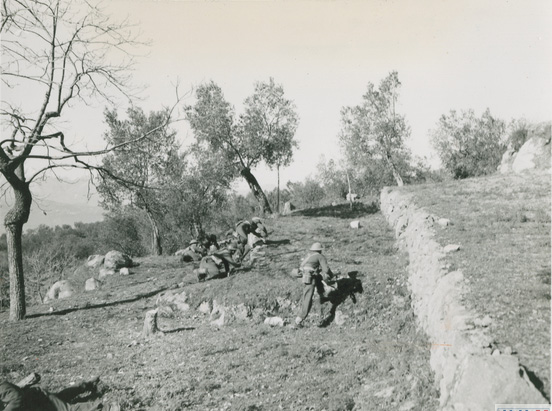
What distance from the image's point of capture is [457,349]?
552 cm

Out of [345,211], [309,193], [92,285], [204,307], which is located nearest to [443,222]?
[204,307]

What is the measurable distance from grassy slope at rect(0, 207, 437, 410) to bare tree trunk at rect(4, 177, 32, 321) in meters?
→ 0.65

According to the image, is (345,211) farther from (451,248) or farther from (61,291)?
(61,291)

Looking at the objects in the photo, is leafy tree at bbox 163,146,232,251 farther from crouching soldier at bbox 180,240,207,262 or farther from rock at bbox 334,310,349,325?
rock at bbox 334,310,349,325

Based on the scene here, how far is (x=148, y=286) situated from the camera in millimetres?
15484

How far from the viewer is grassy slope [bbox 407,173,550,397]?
531 centimetres

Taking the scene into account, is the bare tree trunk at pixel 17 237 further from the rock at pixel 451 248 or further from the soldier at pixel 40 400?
the rock at pixel 451 248

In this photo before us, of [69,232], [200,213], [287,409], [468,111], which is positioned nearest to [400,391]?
[287,409]

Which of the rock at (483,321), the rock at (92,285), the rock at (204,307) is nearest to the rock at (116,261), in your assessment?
the rock at (92,285)

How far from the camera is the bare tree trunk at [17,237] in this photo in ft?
38.6

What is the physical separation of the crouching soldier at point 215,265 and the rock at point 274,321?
3884 mm

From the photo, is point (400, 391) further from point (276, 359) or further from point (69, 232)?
point (69, 232)

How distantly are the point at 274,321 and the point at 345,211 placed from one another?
16.9 m

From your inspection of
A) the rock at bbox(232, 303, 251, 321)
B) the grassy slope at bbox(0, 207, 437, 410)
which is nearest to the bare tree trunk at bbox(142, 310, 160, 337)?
the grassy slope at bbox(0, 207, 437, 410)
